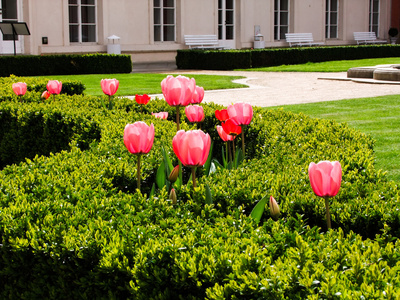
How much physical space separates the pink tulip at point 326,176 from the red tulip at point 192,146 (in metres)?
0.53

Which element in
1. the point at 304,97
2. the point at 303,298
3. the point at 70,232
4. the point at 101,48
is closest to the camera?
the point at 303,298

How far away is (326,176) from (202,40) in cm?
2139

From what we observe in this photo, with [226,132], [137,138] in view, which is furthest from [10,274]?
[226,132]

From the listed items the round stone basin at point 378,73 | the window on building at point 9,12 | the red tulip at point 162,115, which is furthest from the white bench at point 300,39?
the red tulip at point 162,115

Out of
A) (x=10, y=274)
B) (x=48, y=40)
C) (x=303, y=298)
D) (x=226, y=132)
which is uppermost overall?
(x=48, y=40)

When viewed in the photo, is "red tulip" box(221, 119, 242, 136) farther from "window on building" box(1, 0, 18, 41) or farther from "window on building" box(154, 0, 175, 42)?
"window on building" box(154, 0, 175, 42)

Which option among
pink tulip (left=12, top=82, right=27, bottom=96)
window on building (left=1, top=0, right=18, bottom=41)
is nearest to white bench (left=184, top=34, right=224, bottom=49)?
window on building (left=1, top=0, right=18, bottom=41)

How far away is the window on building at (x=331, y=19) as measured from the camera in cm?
2852

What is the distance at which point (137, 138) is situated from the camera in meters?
2.80

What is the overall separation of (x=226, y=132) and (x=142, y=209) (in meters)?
0.83

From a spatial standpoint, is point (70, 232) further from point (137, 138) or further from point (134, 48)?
point (134, 48)

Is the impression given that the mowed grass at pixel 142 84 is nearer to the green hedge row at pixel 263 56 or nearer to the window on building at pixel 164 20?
the green hedge row at pixel 263 56

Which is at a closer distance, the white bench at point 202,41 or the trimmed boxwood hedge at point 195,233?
the trimmed boxwood hedge at point 195,233

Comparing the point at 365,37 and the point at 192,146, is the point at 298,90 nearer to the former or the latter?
the point at 192,146
